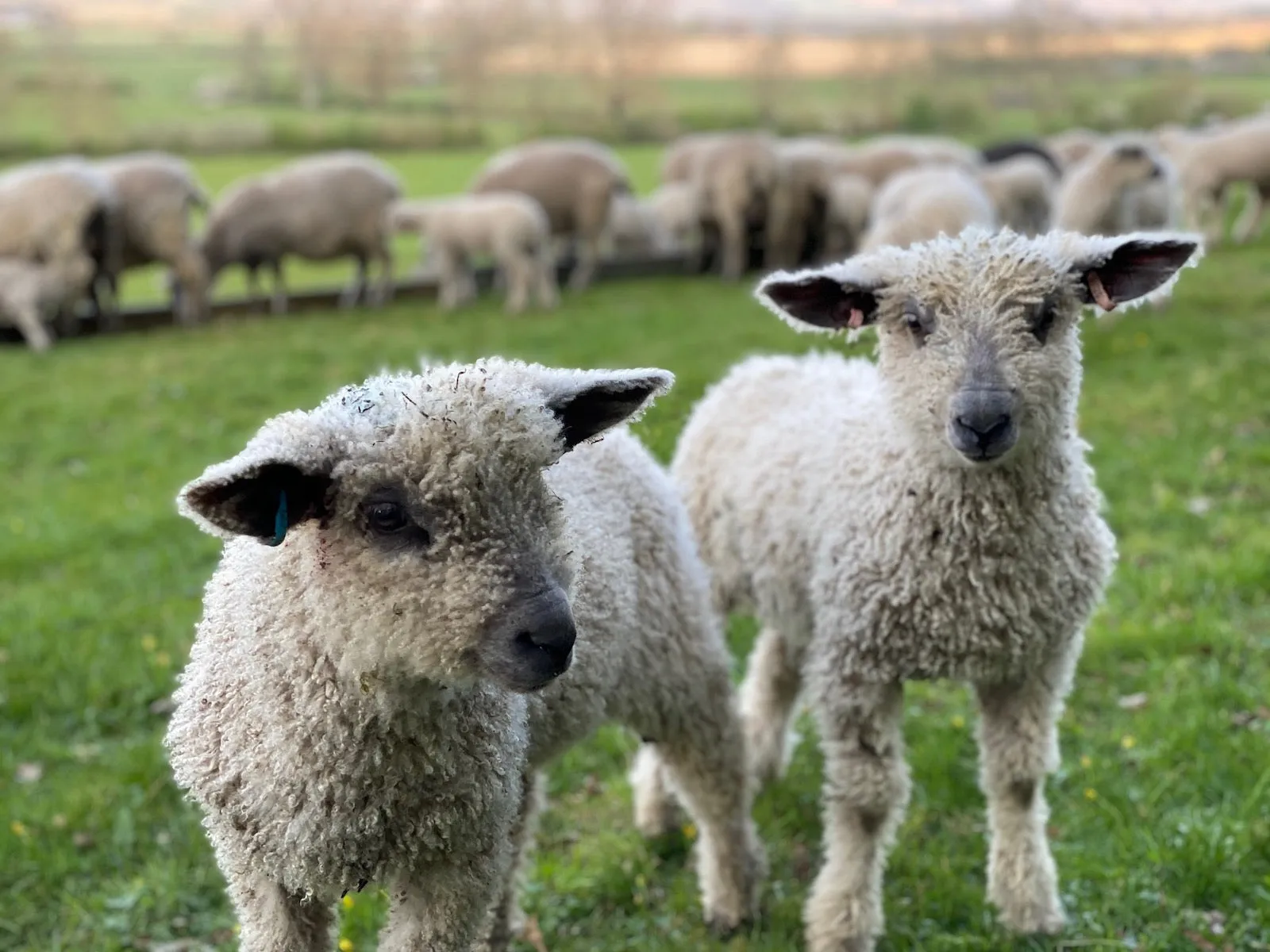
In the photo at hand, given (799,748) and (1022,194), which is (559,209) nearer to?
(1022,194)

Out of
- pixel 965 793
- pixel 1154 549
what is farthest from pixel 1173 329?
pixel 965 793

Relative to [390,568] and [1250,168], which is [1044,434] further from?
[1250,168]

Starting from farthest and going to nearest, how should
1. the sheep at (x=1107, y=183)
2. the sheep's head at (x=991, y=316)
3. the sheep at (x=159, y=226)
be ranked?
the sheep at (x=159, y=226)
the sheep at (x=1107, y=183)
the sheep's head at (x=991, y=316)

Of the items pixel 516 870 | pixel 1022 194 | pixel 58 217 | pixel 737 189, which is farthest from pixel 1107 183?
pixel 58 217

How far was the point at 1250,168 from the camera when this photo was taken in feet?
47.0

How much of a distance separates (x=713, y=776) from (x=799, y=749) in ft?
3.90

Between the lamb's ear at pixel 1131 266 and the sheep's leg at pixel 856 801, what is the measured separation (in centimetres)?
120

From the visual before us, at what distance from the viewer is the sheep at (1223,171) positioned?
14.3 meters

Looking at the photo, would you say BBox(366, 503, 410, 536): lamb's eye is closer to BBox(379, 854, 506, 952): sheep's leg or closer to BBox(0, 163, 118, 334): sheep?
BBox(379, 854, 506, 952): sheep's leg

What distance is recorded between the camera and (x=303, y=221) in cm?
1340

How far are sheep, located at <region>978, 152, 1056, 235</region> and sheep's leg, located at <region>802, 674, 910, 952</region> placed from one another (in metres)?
9.96

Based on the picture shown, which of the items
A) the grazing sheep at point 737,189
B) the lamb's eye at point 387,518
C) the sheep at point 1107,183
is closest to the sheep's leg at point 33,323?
the grazing sheep at point 737,189

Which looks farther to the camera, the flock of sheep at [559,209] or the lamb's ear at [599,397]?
the flock of sheep at [559,209]

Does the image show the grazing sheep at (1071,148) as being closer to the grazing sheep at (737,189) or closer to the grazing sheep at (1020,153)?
the grazing sheep at (1020,153)
